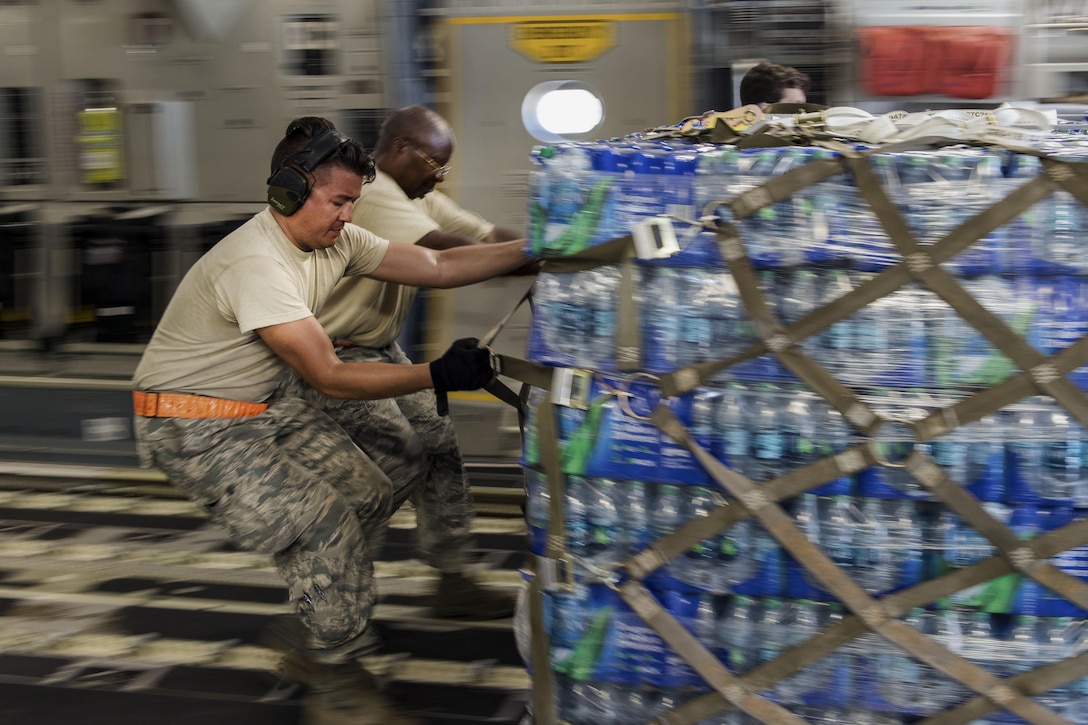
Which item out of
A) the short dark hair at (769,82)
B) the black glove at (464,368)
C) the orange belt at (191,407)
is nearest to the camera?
the black glove at (464,368)

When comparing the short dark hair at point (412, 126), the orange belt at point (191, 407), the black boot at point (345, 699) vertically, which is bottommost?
the black boot at point (345, 699)

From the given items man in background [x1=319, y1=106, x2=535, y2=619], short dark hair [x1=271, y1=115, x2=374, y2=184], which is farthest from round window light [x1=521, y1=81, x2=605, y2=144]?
short dark hair [x1=271, y1=115, x2=374, y2=184]

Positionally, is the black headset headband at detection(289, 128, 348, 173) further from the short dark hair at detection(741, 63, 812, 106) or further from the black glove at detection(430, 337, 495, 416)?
the short dark hair at detection(741, 63, 812, 106)

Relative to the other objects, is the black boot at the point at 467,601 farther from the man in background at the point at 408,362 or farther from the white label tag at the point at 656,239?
the white label tag at the point at 656,239

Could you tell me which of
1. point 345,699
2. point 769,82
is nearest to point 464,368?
point 345,699

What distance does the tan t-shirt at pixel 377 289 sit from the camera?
11.9 feet

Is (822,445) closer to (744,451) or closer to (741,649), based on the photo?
(744,451)

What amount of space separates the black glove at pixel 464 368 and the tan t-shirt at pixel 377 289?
0.92 metres

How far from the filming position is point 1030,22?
4664mm

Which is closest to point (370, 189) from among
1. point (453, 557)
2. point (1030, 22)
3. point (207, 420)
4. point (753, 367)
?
point (207, 420)

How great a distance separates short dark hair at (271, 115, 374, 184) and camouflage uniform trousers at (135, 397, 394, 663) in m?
0.70

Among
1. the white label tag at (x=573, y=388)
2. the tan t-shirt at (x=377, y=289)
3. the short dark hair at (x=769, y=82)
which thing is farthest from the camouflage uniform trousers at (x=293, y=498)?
the short dark hair at (x=769, y=82)

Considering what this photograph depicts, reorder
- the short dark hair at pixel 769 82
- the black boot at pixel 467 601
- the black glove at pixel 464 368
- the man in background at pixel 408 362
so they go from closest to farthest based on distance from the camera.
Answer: the black glove at pixel 464 368
the man in background at pixel 408 362
the black boot at pixel 467 601
the short dark hair at pixel 769 82

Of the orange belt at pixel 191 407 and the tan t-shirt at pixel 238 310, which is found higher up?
the tan t-shirt at pixel 238 310
